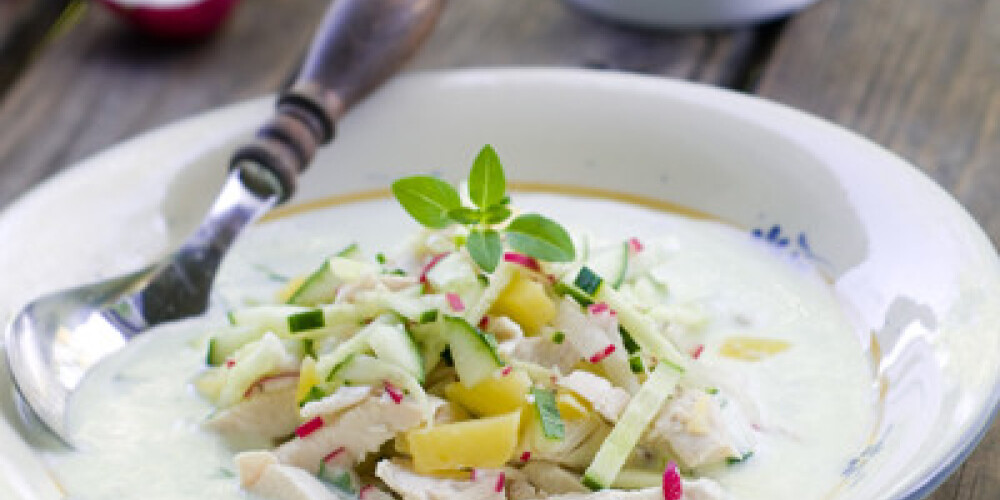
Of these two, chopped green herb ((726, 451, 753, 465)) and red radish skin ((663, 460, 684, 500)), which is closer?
red radish skin ((663, 460, 684, 500))

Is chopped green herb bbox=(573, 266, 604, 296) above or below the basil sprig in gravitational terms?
below

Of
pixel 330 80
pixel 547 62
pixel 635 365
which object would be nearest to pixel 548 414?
pixel 635 365

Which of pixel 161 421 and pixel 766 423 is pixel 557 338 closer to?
pixel 766 423

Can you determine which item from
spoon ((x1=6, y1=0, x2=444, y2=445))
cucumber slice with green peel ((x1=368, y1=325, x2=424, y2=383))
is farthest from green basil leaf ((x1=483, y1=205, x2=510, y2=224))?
spoon ((x1=6, y1=0, x2=444, y2=445))

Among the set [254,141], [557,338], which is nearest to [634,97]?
[254,141]

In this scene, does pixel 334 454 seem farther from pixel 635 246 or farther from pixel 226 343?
pixel 635 246

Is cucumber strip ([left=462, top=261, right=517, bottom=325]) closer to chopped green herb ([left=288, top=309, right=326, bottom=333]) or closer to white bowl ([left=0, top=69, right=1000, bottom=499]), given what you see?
chopped green herb ([left=288, top=309, right=326, bottom=333])
